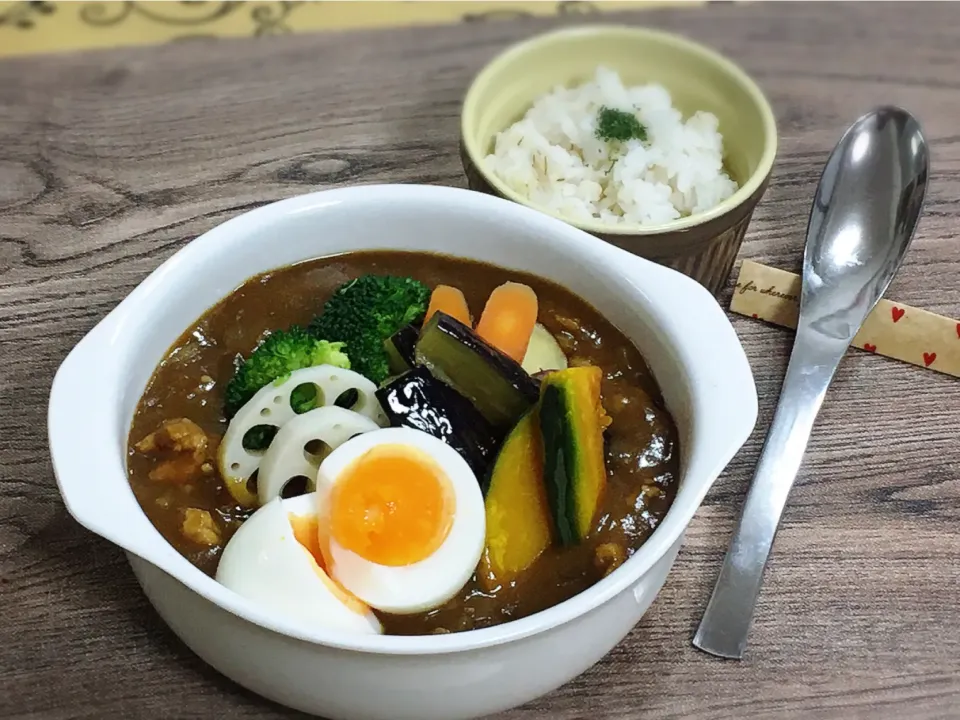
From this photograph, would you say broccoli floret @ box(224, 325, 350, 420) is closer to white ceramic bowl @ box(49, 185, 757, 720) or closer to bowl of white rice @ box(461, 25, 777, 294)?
white ceramic bowl @ box(49, 185, 757, 720)

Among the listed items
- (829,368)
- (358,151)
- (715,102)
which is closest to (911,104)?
(715,102)

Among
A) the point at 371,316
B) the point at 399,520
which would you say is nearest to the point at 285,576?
→ the point at 399,520

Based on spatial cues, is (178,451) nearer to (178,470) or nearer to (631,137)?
(178,470)

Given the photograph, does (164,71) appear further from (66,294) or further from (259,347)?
(259,347)

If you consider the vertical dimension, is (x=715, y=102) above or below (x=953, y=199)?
above

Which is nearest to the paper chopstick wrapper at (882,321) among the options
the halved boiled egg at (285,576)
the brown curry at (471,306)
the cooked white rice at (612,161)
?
the cooked white rice at (612,161)
